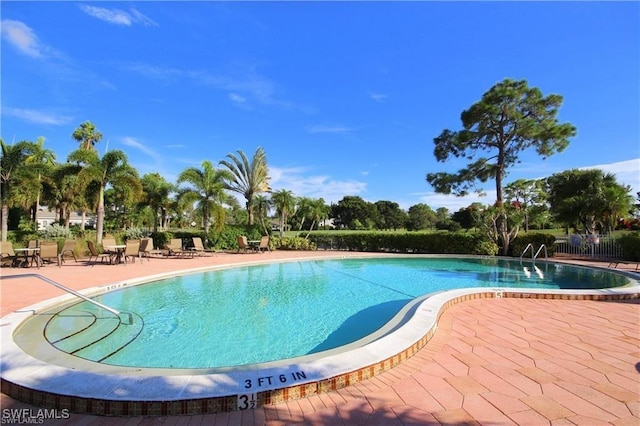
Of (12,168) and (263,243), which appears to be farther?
(263,243)

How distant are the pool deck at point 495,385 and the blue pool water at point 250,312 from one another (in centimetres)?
174

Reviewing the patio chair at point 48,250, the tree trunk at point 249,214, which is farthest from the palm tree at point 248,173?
the patio chair at point 48,250

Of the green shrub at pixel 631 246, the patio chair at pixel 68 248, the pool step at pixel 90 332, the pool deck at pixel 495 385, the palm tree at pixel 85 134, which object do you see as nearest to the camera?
the pool deck at pixel 495 385

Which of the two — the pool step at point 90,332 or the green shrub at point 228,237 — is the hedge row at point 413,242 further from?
the pool step at point 90,332

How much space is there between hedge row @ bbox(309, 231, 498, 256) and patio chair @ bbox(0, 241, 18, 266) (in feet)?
50.8

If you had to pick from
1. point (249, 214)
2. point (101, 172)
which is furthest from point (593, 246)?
point (101, 172)

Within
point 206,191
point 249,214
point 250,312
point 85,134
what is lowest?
point 250,312

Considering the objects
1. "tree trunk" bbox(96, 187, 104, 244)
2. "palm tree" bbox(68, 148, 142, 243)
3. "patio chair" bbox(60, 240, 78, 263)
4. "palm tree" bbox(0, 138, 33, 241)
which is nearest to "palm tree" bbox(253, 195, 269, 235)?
"palm tree" bbox(68, 148, 142, 243)

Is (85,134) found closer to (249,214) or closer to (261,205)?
(261,205)

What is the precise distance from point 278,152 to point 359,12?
15294mm

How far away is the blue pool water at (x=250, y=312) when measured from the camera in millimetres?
4613

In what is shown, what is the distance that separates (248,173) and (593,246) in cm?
2125

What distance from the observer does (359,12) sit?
10945mm

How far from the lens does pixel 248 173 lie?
23281 millimetres
